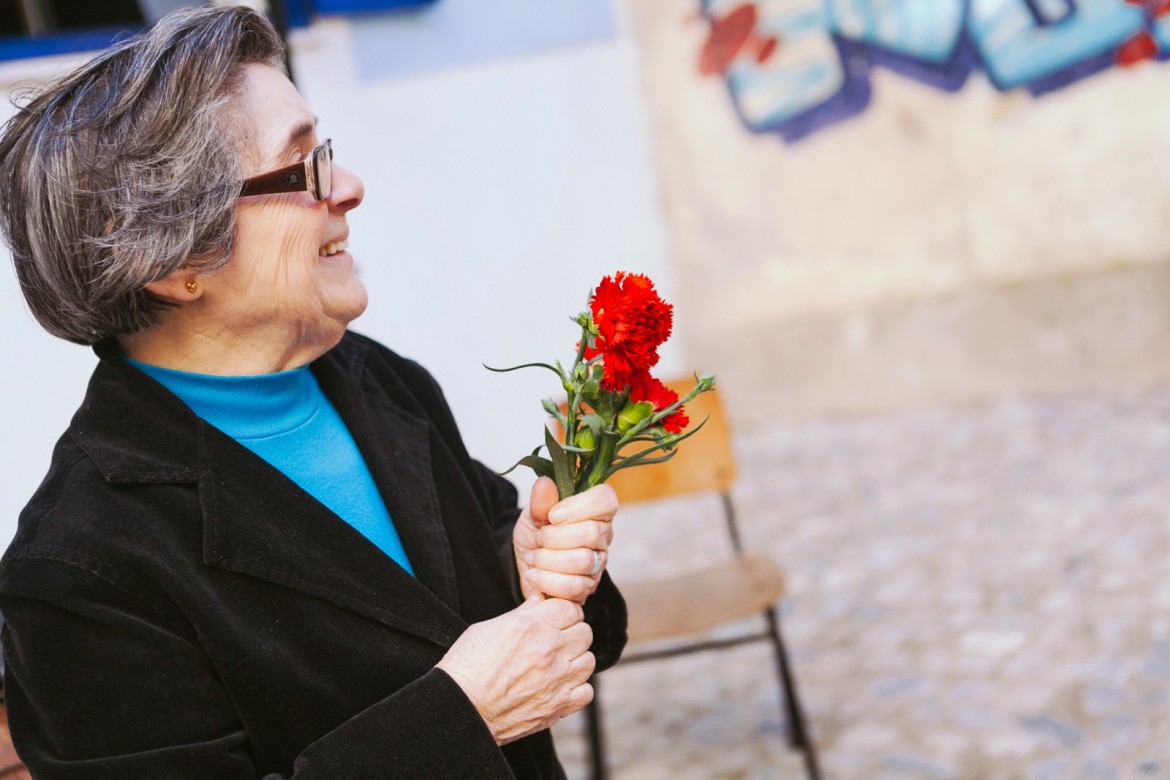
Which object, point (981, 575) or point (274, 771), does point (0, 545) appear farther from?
point (981, 575)

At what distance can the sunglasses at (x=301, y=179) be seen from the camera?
1653mm

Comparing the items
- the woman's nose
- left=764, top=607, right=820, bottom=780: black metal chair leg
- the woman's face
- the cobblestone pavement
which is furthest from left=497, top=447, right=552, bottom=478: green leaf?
the cobblestone pavement

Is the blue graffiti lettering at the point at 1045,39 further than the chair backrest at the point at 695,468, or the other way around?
the blue graffiti lettering at the point at 1045,39

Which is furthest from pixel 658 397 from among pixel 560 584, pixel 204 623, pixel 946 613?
pixel 946 613

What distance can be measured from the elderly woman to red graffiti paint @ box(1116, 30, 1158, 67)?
6.33 m

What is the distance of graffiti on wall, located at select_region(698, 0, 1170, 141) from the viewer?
688 cm

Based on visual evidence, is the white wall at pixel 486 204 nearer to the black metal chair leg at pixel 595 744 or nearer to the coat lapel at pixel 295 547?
the black metal chair leg at pixel 595 744

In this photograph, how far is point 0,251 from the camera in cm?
241

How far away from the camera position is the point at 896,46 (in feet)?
23.9

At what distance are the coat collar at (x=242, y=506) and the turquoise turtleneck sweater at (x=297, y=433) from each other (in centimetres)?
5

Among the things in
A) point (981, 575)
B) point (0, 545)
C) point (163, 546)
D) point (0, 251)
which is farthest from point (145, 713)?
point (981, 575)

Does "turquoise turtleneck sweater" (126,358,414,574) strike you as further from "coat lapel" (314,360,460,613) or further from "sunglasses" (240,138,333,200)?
"sunglasses" (240,138,333,200)

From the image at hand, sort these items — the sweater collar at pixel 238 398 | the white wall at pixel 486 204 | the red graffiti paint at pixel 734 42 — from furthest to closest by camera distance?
the red graffiti paint at pixel 734 42 → the white wall at pixel 486 204 → the sweater collar at pixel 238 398

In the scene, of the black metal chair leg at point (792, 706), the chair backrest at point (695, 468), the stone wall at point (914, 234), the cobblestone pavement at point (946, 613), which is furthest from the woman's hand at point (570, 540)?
the stone wall at point (914, 234)
